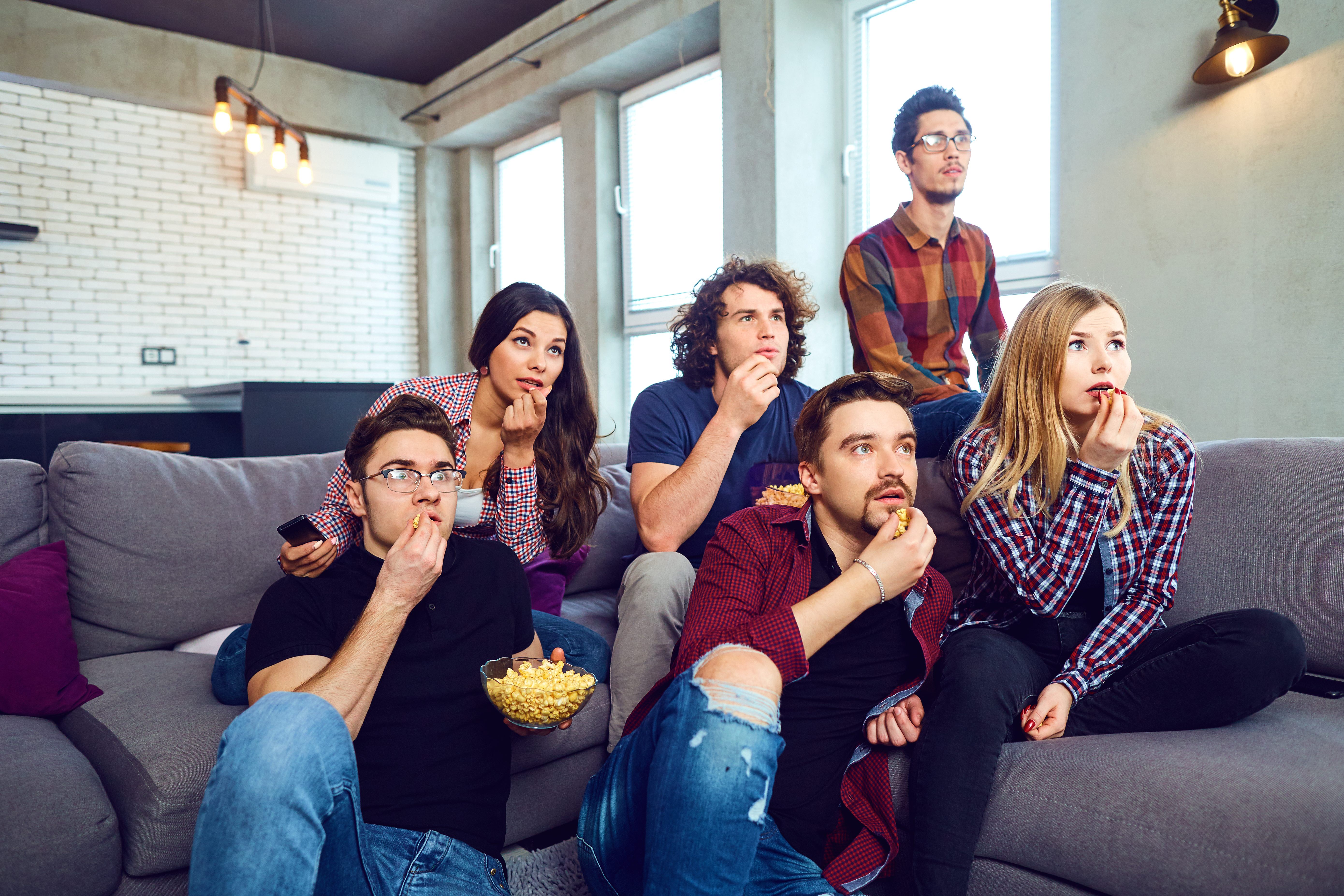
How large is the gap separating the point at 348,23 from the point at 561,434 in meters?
4.45

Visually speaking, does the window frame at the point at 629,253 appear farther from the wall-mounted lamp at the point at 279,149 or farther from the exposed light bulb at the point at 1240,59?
the exposed light bulb at the point at 1240,59

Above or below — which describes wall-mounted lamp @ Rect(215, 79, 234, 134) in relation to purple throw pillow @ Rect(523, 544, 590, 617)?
above

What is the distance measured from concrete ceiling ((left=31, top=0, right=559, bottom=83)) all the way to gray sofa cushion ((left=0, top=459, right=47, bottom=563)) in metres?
4.13

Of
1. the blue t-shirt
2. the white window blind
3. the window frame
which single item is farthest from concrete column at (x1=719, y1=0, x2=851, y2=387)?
the blue t-shirt

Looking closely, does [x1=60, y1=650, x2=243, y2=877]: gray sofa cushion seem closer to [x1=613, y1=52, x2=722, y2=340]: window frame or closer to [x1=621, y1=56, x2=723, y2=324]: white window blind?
[x1=621, y1=56, x2=723, y2=324]: white window blind

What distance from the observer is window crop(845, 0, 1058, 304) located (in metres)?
3.26

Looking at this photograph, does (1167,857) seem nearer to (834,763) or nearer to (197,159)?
(834,763)

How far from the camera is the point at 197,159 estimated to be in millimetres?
5758

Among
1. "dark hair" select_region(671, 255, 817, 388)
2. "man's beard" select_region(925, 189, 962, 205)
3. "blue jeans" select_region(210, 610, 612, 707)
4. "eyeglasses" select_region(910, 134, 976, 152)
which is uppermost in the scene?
"eyeglasses" select_region(910, 134, 976, 152)

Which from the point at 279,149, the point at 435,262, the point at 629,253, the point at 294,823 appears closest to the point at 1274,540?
the point at 294,823

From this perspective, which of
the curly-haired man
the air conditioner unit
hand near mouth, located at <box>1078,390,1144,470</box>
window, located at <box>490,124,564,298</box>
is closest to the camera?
hand near mouth, located at <box>1078,390,1144,470</box>

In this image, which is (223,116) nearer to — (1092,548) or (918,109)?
(918,109)

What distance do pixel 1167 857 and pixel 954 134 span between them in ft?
6.48

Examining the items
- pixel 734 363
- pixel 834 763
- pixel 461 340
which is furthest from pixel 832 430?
pixel 461 340
